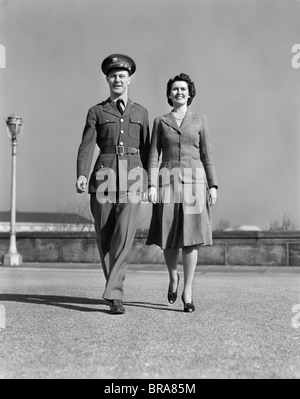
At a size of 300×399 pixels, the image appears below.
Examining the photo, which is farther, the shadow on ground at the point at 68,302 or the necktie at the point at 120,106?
the shadow on ground at the point at 68,302

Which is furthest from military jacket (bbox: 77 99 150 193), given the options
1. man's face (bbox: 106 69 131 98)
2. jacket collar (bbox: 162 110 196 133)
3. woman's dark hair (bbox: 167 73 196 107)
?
woman's dark hair (bbox: 167 73 196 107)

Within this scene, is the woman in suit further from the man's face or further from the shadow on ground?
the shadow on ground

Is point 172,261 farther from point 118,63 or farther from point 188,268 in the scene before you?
point 118,63

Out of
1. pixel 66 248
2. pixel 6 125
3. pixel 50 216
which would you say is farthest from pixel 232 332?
pixel 50 216

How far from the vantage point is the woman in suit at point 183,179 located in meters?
6.10

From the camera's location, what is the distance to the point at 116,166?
6098mm

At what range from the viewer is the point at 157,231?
20.8 feet

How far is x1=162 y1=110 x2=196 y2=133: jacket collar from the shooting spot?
615 centimetres

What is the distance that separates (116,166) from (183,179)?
0.57 metres

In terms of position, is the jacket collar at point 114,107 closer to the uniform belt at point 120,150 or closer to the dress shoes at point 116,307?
the uniform belt at point 120,150

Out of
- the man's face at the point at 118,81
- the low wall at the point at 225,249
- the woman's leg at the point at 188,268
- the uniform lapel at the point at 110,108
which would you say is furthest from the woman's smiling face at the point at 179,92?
the low wall at the point at 225,249

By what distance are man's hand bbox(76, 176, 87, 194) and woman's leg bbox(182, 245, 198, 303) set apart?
39.3 inches

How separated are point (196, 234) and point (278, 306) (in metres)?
1.39

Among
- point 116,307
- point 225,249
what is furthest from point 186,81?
point 225,249
